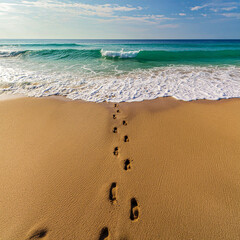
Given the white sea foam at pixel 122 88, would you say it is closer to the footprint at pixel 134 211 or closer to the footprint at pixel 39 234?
the footprint at pixel 134 211

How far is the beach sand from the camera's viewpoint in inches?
79.8

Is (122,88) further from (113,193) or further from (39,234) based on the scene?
(39,234)

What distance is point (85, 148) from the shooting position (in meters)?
3.40

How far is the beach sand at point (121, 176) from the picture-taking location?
2027mm

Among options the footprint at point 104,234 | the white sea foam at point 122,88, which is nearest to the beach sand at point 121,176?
the footprint at point 104,234

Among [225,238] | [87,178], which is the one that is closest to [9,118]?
[87,178]

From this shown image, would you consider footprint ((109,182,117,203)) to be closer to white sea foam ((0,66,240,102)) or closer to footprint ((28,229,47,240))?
footprint ((28,229,47,240))

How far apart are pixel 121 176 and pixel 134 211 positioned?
0.66 metres

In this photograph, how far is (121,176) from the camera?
271 centimetres

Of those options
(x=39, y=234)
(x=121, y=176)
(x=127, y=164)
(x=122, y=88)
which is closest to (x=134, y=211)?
(x=121, y=176)

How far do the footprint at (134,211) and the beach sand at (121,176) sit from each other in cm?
2

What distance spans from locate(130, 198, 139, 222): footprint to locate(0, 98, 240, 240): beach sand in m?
0.02

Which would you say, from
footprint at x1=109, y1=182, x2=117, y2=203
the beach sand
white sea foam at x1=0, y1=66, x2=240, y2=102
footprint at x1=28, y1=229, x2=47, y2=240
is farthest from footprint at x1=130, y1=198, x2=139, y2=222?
white sea foam at x1=0, y1=66, x2=240, y2=102

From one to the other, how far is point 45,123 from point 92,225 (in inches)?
134
